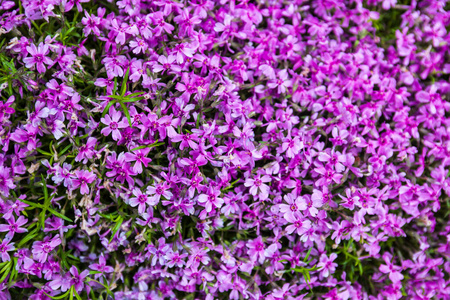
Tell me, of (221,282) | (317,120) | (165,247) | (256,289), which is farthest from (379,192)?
(165,247)

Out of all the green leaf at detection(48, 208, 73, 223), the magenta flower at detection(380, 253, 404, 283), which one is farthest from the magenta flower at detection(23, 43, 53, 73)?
the magenta flower at detection(380, 253, 404, 283)

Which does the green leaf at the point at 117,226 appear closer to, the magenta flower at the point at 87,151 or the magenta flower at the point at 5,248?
the magenta flower at the point at 87,151

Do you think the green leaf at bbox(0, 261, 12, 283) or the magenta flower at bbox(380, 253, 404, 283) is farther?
the magenta flower at bbox(380, 253, 404, 283)

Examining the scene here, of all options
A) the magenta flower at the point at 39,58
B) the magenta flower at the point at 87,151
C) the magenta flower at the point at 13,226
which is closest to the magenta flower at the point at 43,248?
the magenta flower at the point at 13,226

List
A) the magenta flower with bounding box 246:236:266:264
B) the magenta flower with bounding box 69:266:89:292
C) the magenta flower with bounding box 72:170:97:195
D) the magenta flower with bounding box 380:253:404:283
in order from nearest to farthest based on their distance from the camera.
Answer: the magenta flower with bounding box 72:170:97:195
the magenta flower with bounding box 69:266:89:292
the magenta flower with bounding box 246:236:266:264
the magenta flower with bounding box 380:253:404:283

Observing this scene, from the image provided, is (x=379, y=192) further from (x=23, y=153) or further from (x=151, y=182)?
(x=23, y=153)

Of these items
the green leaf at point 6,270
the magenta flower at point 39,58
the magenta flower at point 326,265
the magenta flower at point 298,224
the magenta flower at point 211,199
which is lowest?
the green leaf at point 6,270

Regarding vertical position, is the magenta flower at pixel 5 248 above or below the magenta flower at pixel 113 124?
below

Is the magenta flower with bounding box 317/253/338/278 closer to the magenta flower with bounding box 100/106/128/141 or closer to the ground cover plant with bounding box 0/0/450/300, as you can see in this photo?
the ground cover plant with bounding box 0/0/450/300
